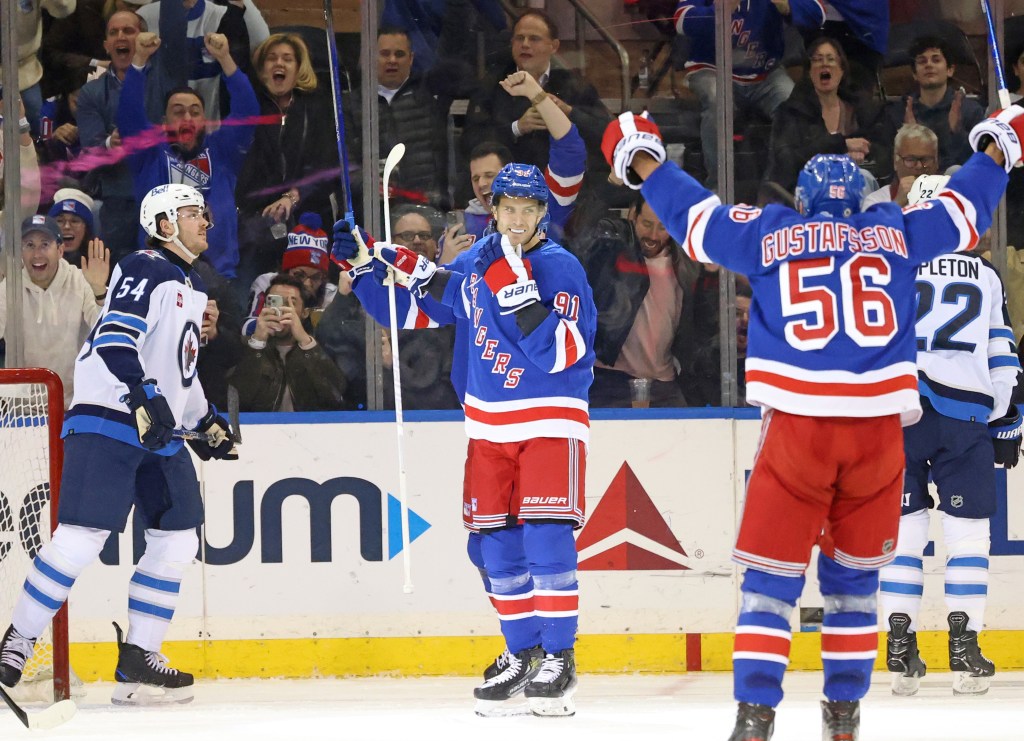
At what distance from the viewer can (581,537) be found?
514 cm

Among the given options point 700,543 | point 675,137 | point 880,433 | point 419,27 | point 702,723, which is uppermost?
point 419,27

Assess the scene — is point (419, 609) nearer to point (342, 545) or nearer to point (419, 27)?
A: point (342, 545)

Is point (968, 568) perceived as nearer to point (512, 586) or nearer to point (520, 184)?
point (512, 586)

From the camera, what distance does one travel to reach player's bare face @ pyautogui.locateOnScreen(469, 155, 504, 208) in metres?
5.45

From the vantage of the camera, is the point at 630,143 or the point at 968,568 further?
the point at 968,568

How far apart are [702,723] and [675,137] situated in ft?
7.92

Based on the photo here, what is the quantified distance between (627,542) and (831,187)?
86.4 inches

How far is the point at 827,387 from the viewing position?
315 cm

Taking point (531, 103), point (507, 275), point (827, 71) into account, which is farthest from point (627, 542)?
point (827, 71)

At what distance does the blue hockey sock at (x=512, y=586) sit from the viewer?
418 centimetres

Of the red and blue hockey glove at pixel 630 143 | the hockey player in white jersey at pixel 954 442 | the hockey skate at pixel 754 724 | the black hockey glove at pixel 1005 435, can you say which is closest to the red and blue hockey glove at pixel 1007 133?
the red and blue hockey glove at pixel 630 143

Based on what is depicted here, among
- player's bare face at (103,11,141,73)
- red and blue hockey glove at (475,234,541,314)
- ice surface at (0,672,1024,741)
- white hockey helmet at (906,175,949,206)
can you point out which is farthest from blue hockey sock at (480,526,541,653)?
player's bare face at (103,11,141,73)

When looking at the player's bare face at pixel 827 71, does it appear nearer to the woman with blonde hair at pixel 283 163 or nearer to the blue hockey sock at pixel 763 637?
the woman with blonde hair at pixel 283 163

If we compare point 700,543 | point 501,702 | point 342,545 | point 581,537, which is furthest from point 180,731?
point 700,543
